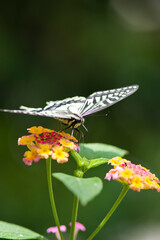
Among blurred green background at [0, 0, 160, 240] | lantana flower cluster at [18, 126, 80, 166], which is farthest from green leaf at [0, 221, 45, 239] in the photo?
blurred green background at [0, 0, 160, 240]

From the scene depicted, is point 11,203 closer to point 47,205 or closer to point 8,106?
point 47,205

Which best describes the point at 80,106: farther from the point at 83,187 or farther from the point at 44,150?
the point at 83,187

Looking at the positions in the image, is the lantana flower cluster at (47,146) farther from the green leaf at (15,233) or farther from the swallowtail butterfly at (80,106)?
A: the green leaf at (15,233)

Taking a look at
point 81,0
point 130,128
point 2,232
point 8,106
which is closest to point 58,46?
point 81,0

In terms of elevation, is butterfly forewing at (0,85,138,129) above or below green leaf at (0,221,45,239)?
above

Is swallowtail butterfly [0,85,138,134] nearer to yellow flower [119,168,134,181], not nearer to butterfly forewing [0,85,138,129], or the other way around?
butterfly forewing [0,85,138,129]
